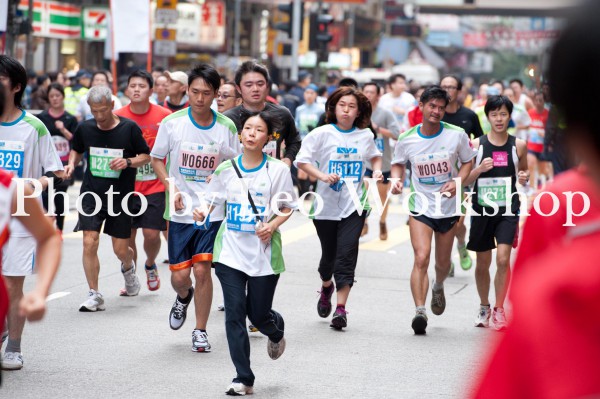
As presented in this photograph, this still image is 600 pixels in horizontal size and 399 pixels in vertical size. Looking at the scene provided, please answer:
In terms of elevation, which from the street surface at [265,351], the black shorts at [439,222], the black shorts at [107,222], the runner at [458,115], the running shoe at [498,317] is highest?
the runner at [458,115]

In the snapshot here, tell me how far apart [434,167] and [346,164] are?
69 cm

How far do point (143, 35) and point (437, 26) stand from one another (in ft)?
278

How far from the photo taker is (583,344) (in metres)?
1.56

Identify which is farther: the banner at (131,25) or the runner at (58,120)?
the banner at (131,25)

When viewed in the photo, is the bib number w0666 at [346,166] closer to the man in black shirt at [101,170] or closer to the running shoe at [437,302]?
the running shoe at [437,302]

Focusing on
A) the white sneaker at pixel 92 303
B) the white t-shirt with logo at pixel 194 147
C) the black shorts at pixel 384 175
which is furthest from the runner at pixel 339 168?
the black shorts at pixel 384 175

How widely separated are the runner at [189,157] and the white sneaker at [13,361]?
129cm

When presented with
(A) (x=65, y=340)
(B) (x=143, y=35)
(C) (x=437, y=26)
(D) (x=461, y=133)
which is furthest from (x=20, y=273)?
(C) (x=437, y=26)

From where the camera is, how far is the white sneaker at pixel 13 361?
23.0 feet

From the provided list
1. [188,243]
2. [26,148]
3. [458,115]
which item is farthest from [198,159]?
[458,115]

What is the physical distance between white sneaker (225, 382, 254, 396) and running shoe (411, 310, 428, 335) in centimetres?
229

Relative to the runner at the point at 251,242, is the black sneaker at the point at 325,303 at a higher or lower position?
lower

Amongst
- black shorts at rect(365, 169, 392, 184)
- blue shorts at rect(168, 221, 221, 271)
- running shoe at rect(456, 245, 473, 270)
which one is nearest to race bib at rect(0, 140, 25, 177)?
blue shorts at rect(168, 221, 221, 271)

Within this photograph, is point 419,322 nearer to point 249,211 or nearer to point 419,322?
point 419,322
